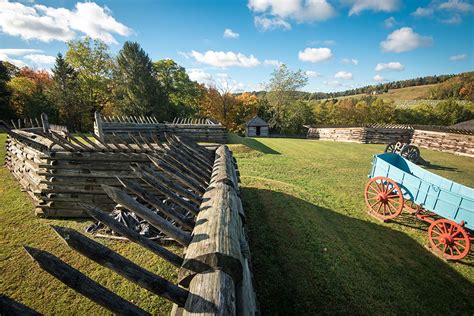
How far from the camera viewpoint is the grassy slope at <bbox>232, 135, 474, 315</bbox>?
393 centimetres

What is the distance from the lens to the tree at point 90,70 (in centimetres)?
3344

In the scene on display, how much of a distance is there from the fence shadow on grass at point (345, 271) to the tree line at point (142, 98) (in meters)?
30.4

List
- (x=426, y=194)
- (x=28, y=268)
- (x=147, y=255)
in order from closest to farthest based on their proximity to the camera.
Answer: (x=28, y=268) < (x=147, y=255) < (x=426, y=194)

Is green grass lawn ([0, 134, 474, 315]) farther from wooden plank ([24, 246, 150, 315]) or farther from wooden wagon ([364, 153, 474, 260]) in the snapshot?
wooden plank ([24, 246, 150, 315])

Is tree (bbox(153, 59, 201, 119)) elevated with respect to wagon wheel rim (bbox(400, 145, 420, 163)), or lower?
elevated

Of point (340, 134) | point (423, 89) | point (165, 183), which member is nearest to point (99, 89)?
point (340, 134)

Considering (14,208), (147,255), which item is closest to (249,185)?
(147,255)

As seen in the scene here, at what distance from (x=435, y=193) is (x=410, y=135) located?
24516 millimetres

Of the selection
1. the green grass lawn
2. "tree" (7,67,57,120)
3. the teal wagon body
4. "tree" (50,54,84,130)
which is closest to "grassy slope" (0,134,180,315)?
the green grass lawn

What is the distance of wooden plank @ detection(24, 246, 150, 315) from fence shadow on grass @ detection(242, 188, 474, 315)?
301 cm

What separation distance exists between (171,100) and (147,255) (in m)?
35.5

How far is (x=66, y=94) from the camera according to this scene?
3094cm

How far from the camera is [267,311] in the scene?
3.61 meters

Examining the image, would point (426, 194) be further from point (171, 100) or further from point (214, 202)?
point (171, 100)
